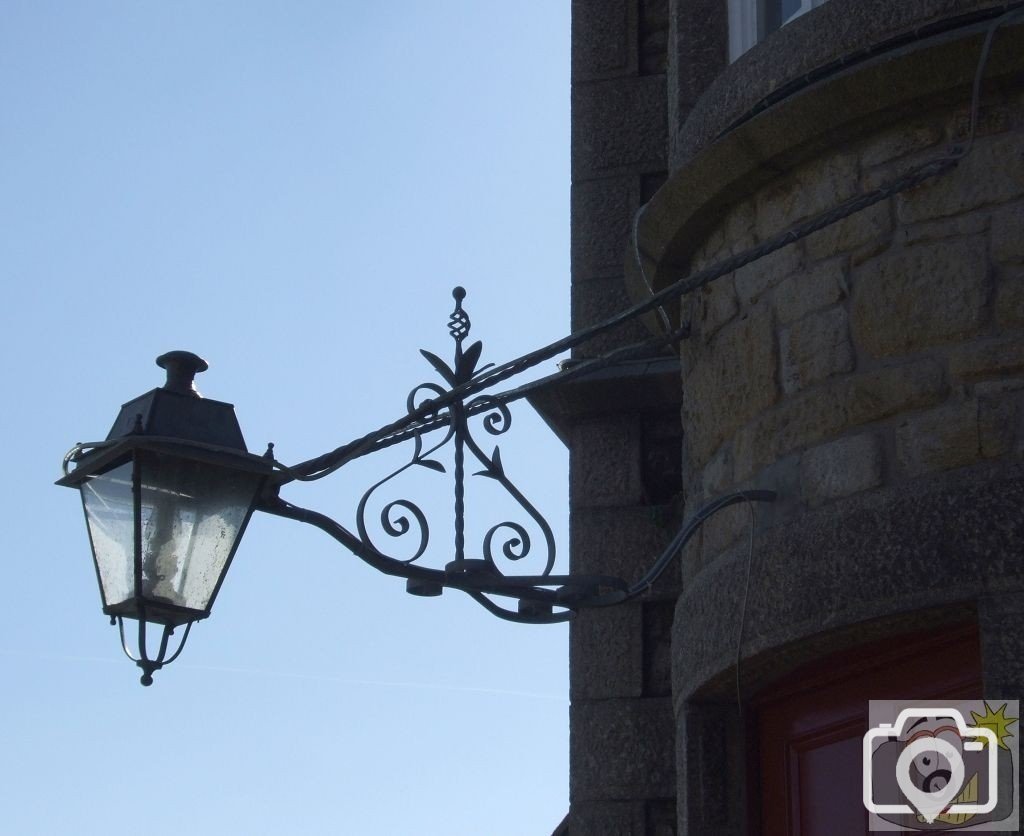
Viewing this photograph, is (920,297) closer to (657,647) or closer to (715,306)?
(715,306)

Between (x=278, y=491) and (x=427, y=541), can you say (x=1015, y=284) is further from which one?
(x=278, y=491)

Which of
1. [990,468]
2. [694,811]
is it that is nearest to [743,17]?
[990,468]

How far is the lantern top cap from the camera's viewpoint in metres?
4.58

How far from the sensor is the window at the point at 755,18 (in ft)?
15.8

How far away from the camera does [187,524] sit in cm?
440

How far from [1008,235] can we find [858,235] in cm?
39

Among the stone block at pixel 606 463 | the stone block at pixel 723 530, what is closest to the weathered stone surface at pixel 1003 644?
the stone block at pixel 723 530

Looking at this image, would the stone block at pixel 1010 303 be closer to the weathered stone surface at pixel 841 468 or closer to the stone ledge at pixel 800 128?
the weathered stone surface at pixel 841 468

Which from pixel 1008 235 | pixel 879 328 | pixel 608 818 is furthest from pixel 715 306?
pixel 608 818

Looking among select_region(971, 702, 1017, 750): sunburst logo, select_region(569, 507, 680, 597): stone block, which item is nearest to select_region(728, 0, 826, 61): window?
select_region(569, 507, 680, 597): stone block

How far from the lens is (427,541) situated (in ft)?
14.9

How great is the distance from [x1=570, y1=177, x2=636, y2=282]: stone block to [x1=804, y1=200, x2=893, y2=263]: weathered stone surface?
6.11 feet

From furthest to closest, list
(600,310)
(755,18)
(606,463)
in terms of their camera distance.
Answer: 1. (600,310)
2. (606,463)
3. (755,18)

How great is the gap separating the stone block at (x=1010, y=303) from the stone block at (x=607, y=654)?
2120 millimetres
